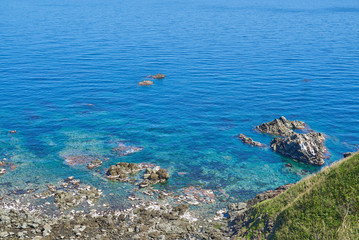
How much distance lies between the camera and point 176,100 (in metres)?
85.6

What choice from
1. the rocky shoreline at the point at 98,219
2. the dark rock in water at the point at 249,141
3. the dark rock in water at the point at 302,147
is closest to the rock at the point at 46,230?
the rocky shoreline at the point at 98,219

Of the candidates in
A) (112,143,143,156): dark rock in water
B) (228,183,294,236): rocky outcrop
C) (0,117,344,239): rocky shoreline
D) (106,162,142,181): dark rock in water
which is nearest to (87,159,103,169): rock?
(0,117,344,239): rocky shoreline

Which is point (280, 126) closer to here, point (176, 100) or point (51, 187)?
point (176, 100)

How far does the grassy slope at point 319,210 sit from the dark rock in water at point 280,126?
101 ft

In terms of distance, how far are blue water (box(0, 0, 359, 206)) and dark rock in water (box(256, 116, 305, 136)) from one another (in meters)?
2.49

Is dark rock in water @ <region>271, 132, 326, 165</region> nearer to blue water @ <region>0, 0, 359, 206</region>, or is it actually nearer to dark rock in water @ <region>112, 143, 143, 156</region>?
blue water @ <region>0, 0, 359, 206</region>

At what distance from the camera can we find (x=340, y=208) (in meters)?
31.5

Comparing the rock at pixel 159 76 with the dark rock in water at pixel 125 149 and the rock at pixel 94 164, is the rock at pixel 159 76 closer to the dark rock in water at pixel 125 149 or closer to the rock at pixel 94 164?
the dark rock in water at pixel 125 149

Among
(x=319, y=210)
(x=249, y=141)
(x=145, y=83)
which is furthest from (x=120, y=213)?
(x=145, y=83)

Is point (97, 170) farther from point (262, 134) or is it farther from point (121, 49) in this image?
point (121, 49)

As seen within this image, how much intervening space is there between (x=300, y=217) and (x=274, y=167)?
81.3 feet

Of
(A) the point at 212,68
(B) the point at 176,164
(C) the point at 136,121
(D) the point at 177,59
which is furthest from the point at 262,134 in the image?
(D) the point at 177,59

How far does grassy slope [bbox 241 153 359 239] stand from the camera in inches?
1209

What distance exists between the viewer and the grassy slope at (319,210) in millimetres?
30719
